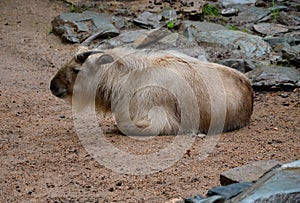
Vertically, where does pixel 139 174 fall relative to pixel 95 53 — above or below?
below

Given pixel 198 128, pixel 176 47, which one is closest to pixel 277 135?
pixel 198 128

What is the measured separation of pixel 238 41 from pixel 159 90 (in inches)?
148

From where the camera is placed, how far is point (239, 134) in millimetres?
5977

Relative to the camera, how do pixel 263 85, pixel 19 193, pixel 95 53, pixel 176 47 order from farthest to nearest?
pixel 176 47 → pixel 263 85 → pixel 95 53 → pixel 19 193

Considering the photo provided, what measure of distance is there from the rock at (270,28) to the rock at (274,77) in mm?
2089

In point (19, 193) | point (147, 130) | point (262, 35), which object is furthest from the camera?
point (262, 35)

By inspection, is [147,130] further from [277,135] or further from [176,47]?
[176,47]

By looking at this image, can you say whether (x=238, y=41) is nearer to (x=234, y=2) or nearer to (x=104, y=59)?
(x=234, y=2)

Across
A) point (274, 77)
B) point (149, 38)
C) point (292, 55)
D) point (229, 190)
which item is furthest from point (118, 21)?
point (229, 190)

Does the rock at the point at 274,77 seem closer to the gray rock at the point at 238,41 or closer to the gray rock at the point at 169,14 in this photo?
the gray rock at the point at 238,41

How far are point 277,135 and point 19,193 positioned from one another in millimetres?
2654

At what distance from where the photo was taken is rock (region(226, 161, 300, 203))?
3045 millimetres

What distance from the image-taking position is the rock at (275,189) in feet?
9.99

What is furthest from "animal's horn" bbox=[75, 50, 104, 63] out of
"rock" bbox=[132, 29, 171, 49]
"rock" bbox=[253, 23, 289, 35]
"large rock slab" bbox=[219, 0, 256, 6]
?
"large rock slab" bbox=[219, 0, 256, 6]
